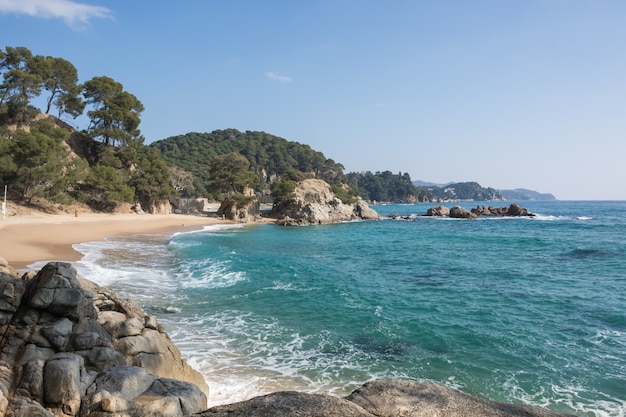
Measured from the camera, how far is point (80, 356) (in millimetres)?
6211

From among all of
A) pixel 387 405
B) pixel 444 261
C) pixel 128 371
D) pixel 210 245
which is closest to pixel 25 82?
pixel 210 245

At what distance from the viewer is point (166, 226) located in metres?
45.8

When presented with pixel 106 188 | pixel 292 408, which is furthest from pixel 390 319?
pixel 106 188

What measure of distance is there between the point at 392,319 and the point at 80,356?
9.47m

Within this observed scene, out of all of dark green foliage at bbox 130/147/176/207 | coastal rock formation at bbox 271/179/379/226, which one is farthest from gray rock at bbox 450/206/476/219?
dark green foliage at bbox 130/147/176/207

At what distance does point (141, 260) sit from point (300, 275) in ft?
29.5

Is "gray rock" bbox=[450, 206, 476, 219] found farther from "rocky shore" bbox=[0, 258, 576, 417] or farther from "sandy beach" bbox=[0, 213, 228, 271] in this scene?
"rocky shore" bbox=[0, 258, 576, 417]

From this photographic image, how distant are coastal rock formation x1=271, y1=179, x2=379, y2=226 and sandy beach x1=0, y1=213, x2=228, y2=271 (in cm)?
1379

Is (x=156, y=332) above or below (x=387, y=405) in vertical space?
below

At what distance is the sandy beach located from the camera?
1992cm

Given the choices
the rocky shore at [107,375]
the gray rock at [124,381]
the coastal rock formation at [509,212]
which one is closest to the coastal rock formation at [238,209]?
the coastal rock formation at [509,212]

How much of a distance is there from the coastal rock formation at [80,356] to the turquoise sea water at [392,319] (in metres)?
1.85

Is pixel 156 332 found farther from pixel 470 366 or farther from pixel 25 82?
pixel 25 82

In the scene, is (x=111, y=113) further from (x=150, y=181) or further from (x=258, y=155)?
(x=258, y=155)
